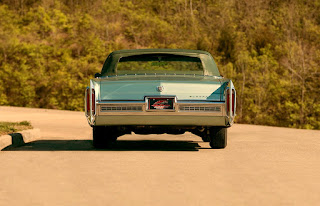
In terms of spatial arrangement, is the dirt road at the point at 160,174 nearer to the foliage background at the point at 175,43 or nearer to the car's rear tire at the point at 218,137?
the car's rear tire at the point at 218,137

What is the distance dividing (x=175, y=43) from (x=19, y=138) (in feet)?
143

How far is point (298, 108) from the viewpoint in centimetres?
4822

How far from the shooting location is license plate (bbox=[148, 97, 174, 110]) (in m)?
9.70

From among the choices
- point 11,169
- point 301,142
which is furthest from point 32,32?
point 11,169

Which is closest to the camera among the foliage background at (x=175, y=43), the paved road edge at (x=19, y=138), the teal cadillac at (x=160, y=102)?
the teal cadillac at (x=160, y=102)

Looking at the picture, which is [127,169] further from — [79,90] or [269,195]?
[79,90]

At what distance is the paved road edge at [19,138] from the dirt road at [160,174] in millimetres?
255

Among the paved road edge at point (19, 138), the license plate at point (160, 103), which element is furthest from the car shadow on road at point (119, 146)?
the license plate at point (160, 103)

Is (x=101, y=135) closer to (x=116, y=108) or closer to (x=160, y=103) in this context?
(x=116, y=108)

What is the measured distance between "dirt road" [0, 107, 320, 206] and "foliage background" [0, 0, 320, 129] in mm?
34332

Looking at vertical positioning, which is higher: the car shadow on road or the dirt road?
the dirt road

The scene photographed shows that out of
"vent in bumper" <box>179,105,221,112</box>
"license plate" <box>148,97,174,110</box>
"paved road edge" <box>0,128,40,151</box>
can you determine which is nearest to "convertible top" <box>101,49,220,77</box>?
"vent in bumper" <box>179,105,221,112</box>

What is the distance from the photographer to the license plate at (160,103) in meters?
9.70

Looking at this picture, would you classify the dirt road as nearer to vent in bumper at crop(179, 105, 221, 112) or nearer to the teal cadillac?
the teal cadillac
